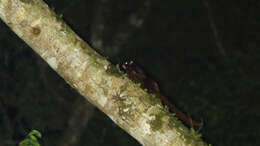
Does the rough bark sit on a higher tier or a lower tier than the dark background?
higher

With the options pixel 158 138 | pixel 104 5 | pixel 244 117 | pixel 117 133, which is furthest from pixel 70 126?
pixel 158 138

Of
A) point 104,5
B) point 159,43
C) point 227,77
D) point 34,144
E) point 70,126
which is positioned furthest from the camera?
point 159,43

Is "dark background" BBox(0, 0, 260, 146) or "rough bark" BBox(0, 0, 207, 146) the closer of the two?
"rough bark" BBox(0, 0, 207, 146)

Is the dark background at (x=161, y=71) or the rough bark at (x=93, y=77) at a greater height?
the rough bark at (x=93, y=77)

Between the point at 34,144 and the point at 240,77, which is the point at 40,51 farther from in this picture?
the point at 240,77
